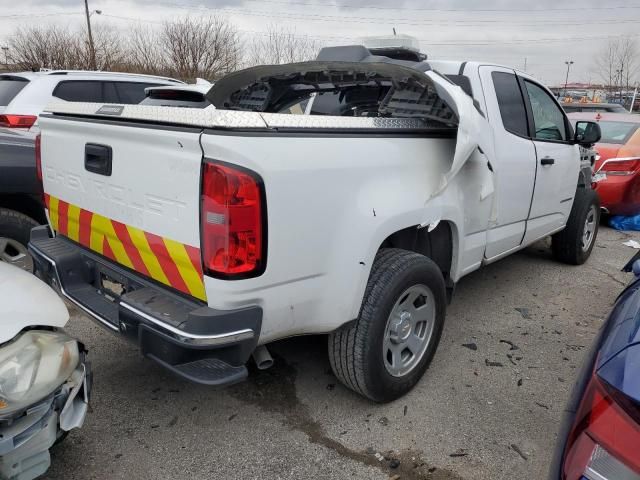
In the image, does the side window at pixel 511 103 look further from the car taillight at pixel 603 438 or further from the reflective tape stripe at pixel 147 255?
the car taillight at pixel 603 438

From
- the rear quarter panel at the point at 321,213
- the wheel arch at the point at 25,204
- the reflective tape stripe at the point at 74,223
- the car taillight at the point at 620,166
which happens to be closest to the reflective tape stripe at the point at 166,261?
the rear quarter panel at the point at 321,213

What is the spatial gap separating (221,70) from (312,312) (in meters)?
27.9

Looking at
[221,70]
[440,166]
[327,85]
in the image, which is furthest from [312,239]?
[221,70]

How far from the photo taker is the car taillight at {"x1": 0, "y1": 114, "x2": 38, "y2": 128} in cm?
589

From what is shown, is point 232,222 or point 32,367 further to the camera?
point 232,222

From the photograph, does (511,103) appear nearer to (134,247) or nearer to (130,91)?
(134,247)

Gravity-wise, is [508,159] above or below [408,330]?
above

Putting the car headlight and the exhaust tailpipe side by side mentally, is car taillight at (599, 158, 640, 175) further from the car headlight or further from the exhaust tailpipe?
the car headlight

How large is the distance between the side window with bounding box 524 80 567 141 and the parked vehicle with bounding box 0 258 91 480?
3.66m

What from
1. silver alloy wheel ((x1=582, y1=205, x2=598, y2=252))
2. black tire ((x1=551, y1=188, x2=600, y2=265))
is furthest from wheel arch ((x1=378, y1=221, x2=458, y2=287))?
silver alloy wheel ((x1=582, y1=205, x2=598, y2=252))

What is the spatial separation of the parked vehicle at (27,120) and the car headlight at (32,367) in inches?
93.9

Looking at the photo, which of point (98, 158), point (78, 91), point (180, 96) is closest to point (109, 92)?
point (78, 91)

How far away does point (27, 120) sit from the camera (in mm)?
5926

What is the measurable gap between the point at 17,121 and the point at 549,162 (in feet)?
18.5
